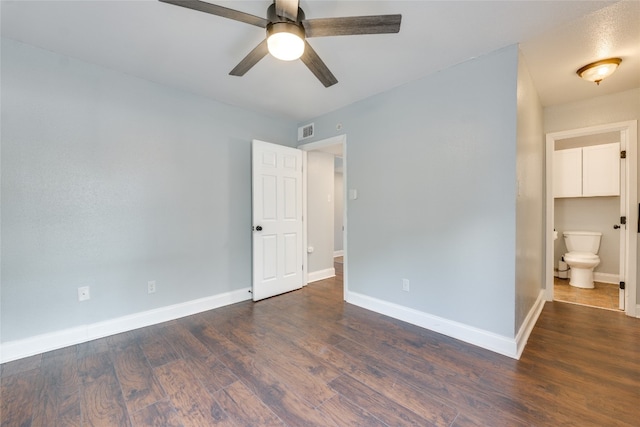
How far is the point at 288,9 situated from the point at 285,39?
14 centimetres

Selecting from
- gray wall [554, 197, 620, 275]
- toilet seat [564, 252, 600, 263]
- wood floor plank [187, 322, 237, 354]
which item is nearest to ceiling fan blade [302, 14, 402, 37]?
wood floor plank [187, 322, 237, 354]

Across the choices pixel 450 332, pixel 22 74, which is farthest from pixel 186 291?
pixel 450 332

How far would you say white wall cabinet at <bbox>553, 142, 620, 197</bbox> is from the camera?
3691mm

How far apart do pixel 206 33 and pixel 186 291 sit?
247 centimetres

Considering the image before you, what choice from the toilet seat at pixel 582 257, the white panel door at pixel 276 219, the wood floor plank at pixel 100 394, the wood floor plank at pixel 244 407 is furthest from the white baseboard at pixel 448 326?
the wood floor plank at pixel 100 394

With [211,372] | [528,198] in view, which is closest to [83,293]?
[211,372]

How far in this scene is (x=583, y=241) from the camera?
156 inches

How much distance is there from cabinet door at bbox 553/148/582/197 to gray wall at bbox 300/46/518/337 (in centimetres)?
279

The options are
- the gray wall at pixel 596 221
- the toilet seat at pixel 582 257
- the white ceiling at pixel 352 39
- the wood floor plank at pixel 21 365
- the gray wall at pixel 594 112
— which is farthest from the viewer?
the gray wall at pixel 596 221

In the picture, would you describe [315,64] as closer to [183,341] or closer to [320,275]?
[183,341]

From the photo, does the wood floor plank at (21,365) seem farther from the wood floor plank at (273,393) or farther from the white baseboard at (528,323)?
the white baseboard at (528,323)

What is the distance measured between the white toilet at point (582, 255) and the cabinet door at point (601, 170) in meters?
0.64

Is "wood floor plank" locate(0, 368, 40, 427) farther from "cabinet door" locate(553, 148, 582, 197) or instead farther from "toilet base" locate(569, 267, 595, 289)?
"cabinet door" locate(553, 148, 582, 197)

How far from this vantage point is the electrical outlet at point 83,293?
2223mm
